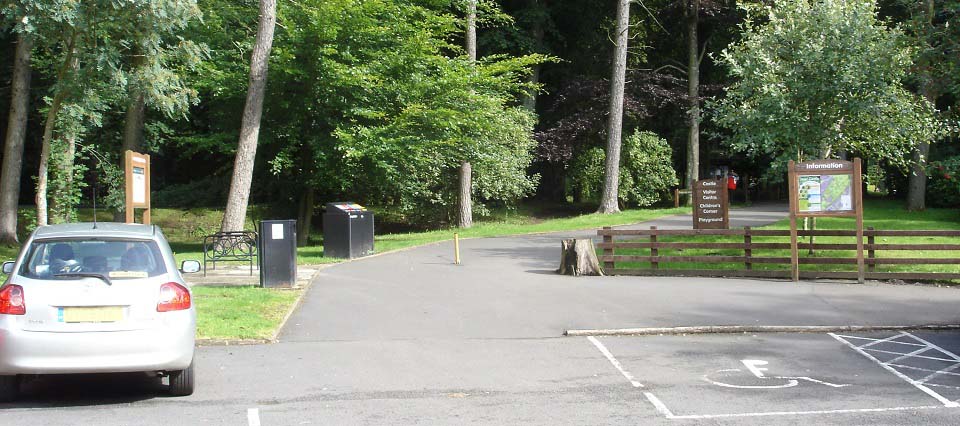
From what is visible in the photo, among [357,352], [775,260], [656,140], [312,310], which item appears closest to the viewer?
[357,352]

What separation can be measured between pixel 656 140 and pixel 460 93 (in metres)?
16.7

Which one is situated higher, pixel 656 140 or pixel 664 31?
pixel 664 31

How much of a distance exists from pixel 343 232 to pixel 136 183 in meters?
6.48

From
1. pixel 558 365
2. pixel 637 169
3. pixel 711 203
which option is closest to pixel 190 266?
pixel 558 365

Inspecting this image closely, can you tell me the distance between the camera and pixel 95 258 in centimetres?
768

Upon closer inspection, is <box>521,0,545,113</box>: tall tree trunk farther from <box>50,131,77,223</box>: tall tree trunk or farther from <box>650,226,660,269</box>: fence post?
<box>650,226,660,269</box>: fence post

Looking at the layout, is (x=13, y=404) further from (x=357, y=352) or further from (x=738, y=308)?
(x=738, y=308)

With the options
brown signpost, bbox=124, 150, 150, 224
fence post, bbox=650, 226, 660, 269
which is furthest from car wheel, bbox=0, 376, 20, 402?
fence post, bbox=650, 226, 660, 269

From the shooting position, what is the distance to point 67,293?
722 centimetres

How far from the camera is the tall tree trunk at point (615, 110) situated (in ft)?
109

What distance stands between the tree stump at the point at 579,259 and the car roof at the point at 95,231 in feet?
32.2

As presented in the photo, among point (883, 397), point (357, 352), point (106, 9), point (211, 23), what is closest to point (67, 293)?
point (357, 352)

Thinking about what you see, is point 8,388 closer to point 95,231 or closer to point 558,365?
point 95,231

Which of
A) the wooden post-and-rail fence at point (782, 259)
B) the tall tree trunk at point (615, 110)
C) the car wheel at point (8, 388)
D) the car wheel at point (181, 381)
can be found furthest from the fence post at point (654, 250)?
the tall tree trunk at point (615, 110)
